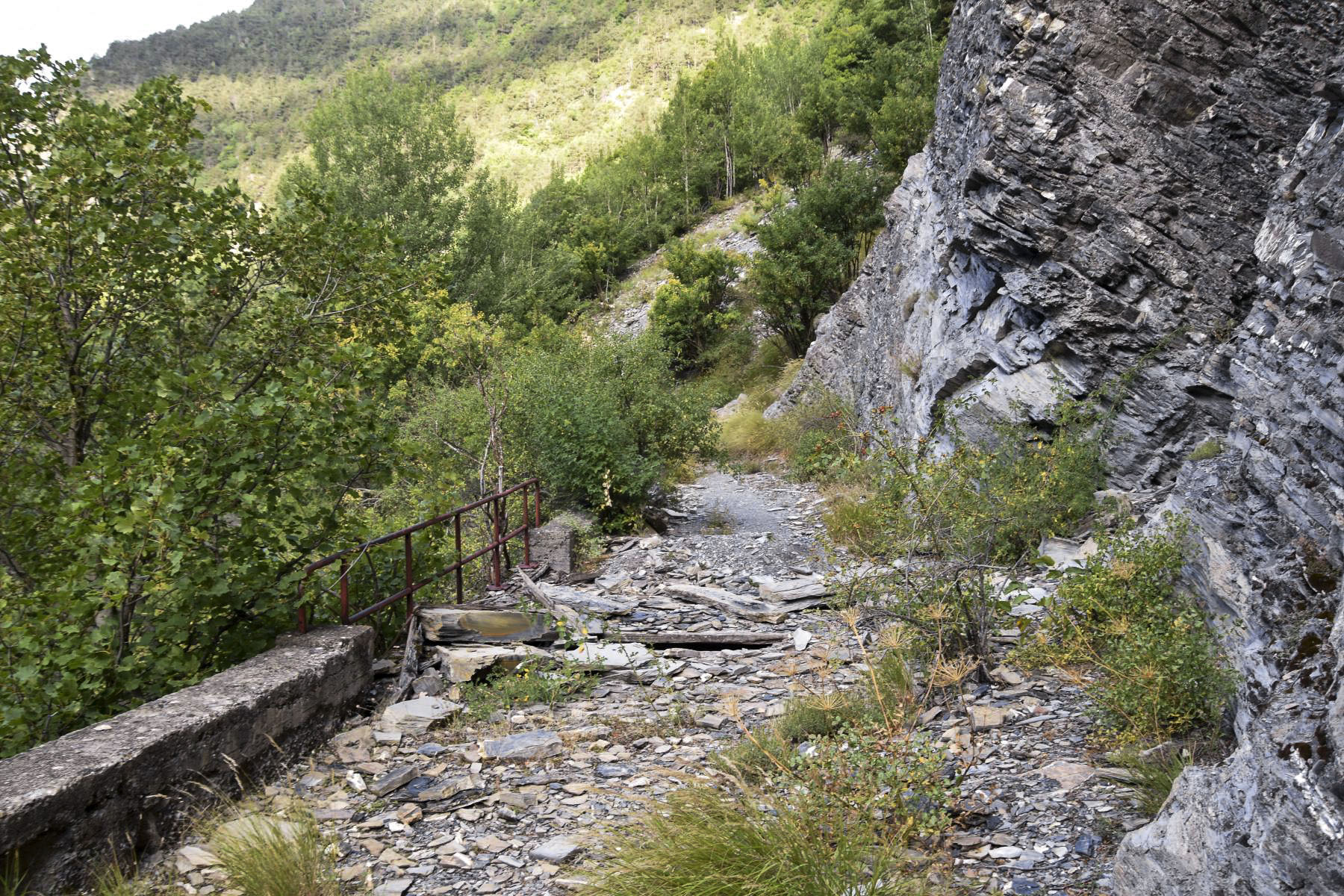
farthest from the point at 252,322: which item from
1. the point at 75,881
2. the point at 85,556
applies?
the point at 75,881

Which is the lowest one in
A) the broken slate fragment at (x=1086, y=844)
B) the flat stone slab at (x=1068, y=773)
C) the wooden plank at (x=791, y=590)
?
the wooden plank at (x=791, y=590)

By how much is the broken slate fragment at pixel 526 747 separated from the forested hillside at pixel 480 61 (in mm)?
47443

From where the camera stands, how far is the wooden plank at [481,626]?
6066mm

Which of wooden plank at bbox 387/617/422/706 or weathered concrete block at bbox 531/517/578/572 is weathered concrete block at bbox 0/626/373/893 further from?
weathered concrete block at bbox 531/517/578/572

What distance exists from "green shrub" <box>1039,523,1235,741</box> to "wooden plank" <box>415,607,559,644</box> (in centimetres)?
369

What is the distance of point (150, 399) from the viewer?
17.4ft

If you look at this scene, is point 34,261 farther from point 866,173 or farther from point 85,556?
point 866,173

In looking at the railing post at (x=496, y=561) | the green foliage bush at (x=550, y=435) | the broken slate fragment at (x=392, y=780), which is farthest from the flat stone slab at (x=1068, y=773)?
the green foliage bush at (x=550, y=435)

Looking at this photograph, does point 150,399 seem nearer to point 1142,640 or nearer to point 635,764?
point 635,764

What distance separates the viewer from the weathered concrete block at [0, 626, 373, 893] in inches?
122

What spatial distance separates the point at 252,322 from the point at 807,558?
19.3 feet

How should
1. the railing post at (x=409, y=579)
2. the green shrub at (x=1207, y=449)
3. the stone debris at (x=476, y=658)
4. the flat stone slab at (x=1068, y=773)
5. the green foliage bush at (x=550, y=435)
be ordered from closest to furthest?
1. the flat stone slab at (x=1068, y=773)
2. the stone debris at (x=476, y=658)
3. the railing post at (x=409, y=579)
4. the green shrub at (x=1207, y=449)
5. the green foliage bush at (x=550, y=435)

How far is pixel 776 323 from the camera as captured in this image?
76.4 feet

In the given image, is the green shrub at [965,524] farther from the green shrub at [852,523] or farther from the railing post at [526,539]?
the railing post at [526,539]
